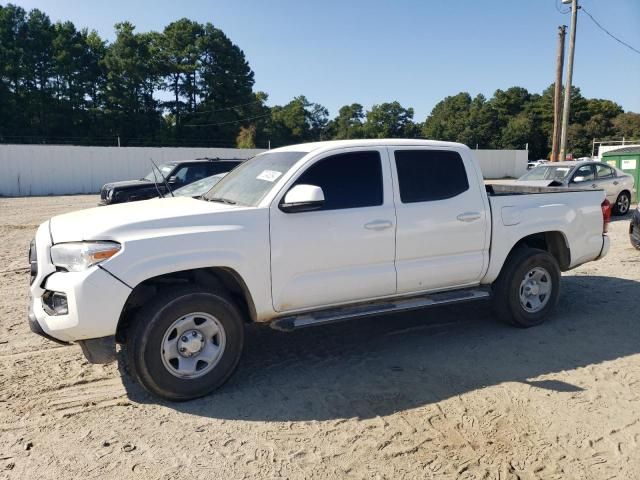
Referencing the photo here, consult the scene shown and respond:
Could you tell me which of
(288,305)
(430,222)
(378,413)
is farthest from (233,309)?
(430,222)

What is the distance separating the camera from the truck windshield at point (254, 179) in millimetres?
4270

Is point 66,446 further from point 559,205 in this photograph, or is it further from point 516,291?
point 559,205

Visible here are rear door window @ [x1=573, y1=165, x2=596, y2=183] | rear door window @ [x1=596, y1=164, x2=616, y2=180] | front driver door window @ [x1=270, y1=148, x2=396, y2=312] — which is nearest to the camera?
front driver door window @ [x1=270, y1=148, x2=396, y2=312]

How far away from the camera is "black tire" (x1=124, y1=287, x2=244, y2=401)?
11.7 ft

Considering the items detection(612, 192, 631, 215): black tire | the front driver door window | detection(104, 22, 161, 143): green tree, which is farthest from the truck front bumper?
detection(104, 22, 161, 143): green tree

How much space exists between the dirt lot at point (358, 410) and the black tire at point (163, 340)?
0.45 feet

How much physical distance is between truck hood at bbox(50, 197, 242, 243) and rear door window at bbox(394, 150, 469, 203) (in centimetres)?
157

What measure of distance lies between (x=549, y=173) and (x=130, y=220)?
39.7ft

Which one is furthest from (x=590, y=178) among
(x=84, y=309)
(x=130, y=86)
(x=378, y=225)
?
(x=130, y=86)

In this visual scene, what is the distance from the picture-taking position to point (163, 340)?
11.9ft

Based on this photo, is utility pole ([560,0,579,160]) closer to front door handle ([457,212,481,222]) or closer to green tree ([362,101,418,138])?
front door handle ([457,212,481,222])

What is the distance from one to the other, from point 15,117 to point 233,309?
56337 mm

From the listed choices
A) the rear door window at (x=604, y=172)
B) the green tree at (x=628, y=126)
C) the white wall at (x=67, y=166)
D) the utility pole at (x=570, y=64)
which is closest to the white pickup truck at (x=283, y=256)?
the rear door window at (x=604, y=172)

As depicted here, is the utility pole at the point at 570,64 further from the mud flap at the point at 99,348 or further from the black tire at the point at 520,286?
the mud flap at the point at 99,348
